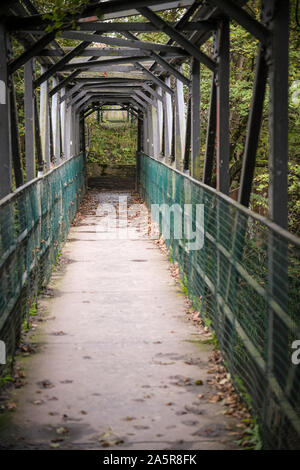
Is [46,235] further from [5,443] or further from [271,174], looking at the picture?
[5,443]

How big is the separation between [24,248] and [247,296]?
2835 millimetres

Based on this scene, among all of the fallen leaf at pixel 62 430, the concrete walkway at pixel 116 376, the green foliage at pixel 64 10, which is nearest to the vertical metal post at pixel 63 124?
the concrete walkway at pixel 116 376

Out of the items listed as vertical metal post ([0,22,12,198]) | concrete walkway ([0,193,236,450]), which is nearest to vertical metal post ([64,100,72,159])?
concrete walkway ([0,193,236,450])

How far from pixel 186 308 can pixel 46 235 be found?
111 inches

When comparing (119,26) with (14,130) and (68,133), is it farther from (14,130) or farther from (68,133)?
(68,133)

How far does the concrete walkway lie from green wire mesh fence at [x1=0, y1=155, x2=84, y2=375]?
0.33m

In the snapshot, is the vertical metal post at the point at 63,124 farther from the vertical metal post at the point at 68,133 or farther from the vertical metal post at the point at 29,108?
the vertical metal post at the point at 29,108

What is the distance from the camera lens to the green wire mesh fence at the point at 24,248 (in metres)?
6.17

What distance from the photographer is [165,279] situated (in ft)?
34.3

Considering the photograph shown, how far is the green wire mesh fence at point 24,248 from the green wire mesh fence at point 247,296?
2047mm

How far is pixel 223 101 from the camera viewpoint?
8.83m

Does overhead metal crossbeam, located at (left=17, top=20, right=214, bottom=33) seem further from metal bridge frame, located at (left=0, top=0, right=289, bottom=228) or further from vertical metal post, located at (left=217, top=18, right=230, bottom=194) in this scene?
vertical metal post, located at (left=217, top=18, right=230, bottom=194)

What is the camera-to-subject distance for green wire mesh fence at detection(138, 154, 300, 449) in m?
4.47
